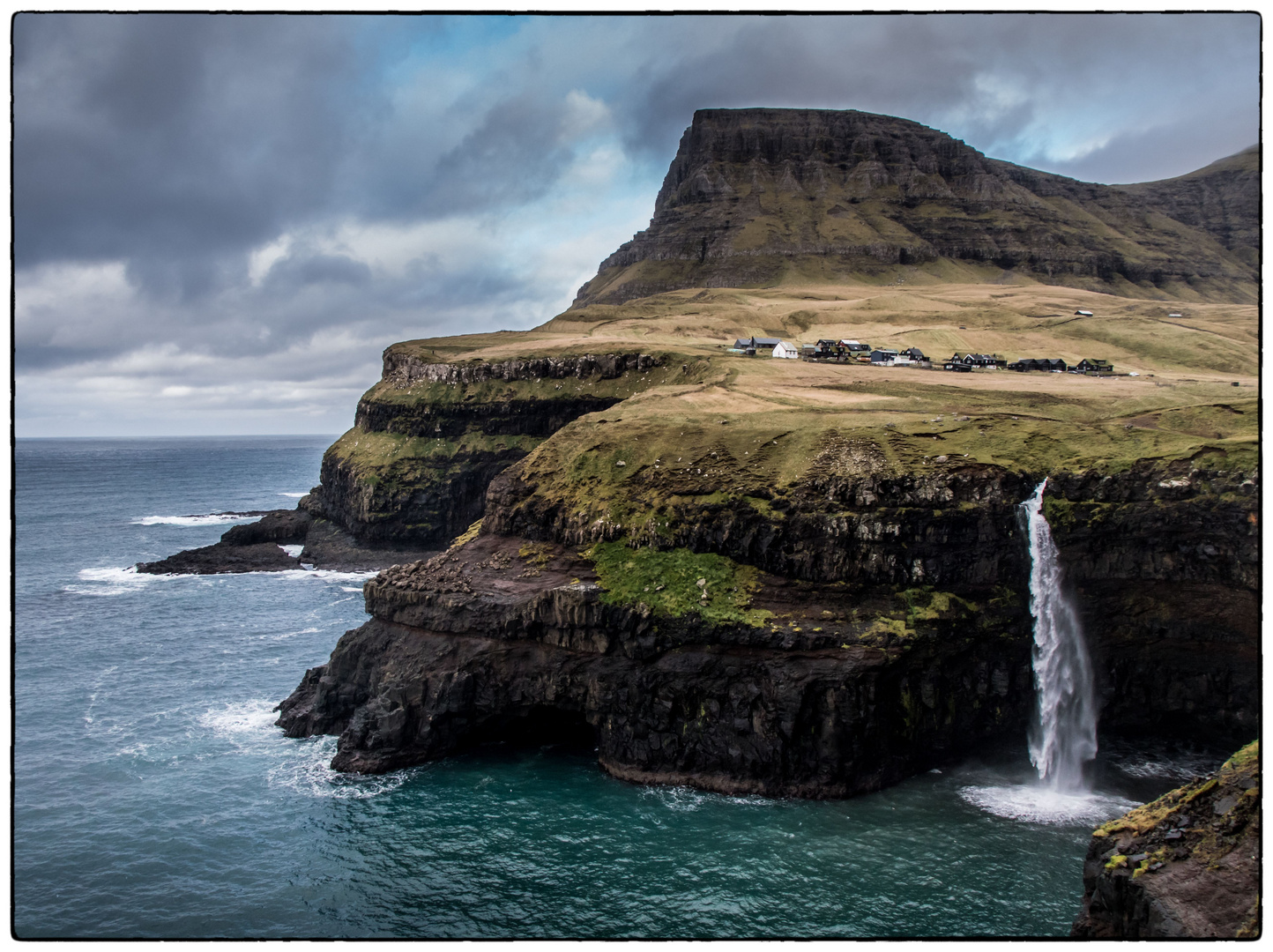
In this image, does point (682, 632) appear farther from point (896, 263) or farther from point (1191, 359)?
point (896, 263)

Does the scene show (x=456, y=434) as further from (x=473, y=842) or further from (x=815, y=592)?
(x=473, y=842)

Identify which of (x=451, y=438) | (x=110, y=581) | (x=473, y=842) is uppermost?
(x=451, y=438)

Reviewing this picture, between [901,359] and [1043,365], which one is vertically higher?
[901,359]

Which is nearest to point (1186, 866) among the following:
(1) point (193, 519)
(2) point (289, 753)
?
(2) point (289, 753)

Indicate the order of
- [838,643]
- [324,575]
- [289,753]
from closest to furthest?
[838,643] → [289,753] → [324,575]

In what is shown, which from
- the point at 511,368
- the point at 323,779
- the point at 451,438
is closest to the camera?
the point at 323,779

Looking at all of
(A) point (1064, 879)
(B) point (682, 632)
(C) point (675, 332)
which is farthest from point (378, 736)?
(C) point (675, 332)

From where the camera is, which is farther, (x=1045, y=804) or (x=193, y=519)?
(x=193, y=519)
